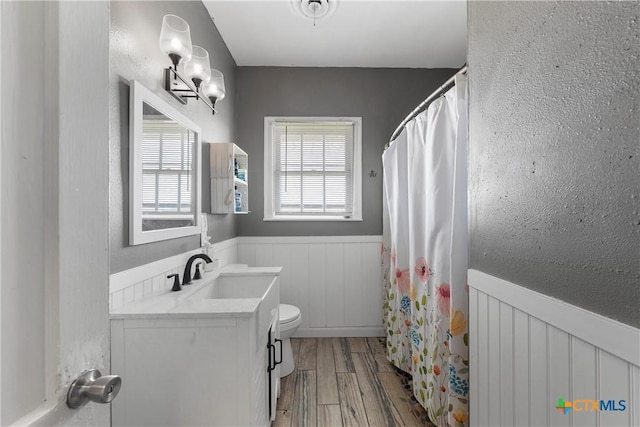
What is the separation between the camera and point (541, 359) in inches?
30.0

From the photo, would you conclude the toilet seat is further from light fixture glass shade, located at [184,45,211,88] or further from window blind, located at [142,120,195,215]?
light fixture glass shade, located at [184,45,211,88]

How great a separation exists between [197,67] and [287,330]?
165 cm

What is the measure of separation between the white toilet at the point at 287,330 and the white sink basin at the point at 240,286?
356 millimetres

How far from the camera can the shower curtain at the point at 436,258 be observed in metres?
1.29

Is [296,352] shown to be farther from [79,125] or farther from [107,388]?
[79,125]

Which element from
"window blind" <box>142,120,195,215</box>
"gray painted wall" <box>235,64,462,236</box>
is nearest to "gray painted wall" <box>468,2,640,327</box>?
"window blind" <box>142,120,195,215</box>

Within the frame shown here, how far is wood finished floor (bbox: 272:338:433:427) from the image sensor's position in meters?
1.63

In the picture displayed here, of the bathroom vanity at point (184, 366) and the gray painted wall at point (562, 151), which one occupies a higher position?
the gray painted wall at point (562, 151)

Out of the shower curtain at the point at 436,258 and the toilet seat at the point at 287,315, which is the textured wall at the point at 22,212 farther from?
the toilet seat at the point at 287,315

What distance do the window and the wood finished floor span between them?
1188 millimetres

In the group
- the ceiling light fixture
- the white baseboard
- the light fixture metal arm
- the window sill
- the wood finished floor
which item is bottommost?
the wood finished floor

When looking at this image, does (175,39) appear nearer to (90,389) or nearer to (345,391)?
(90,389)

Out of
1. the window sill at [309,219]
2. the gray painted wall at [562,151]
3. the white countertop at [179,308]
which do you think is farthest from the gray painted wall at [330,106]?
the gray painted wall at [562,151]

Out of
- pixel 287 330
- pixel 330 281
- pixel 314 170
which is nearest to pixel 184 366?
pixel 287 330
